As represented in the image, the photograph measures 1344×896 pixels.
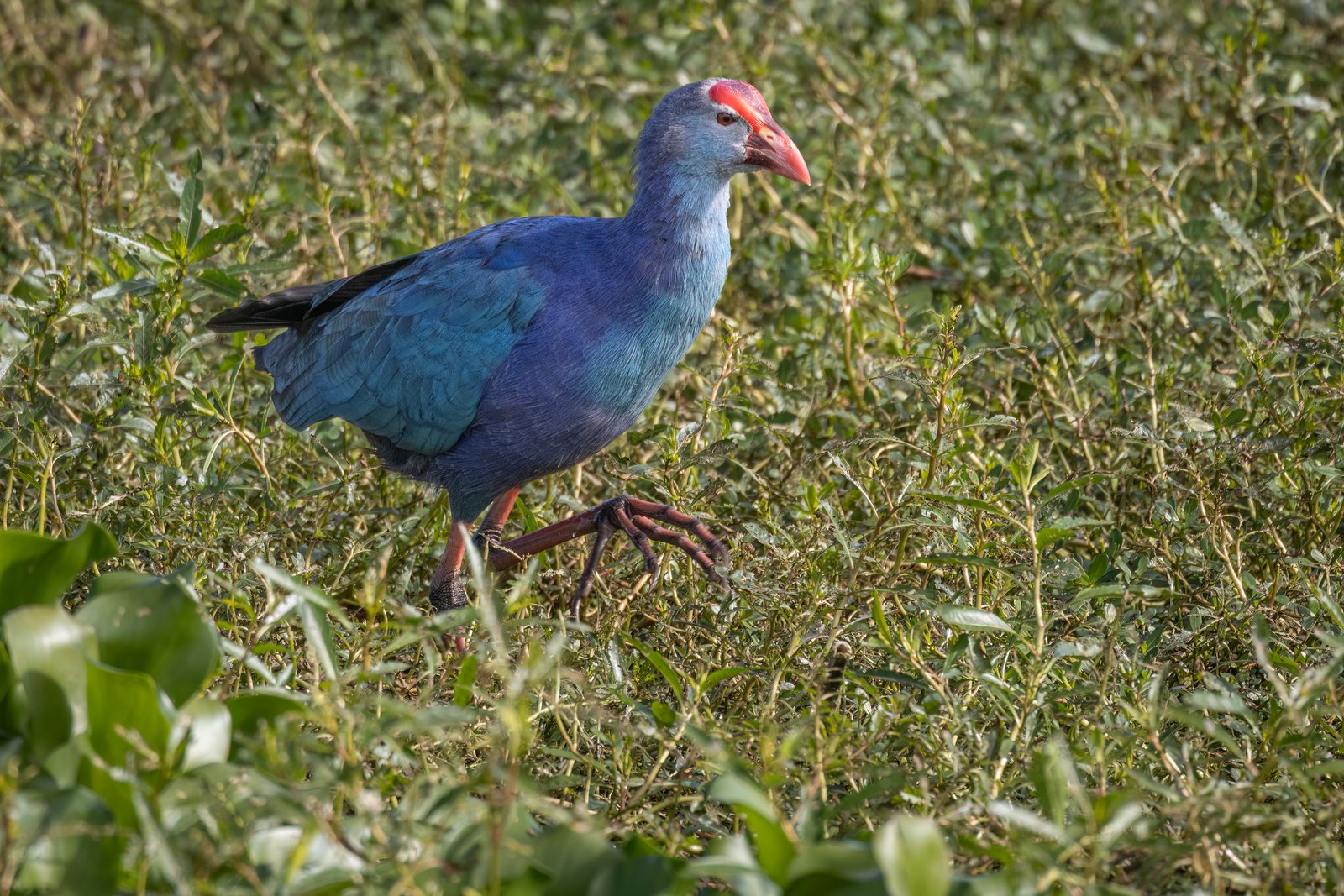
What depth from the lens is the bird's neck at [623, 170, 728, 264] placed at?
3066mm

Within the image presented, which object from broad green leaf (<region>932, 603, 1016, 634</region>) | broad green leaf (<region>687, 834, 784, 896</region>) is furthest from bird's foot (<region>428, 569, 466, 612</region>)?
broad green leaf (<region>687, 834, 784, 896</region>)

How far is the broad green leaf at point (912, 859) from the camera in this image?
167 centimetres

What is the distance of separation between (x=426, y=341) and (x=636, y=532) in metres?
0.66

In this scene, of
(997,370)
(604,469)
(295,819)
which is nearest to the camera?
(295,819)

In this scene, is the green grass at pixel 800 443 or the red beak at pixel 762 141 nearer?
the green grass at pixel 800 443

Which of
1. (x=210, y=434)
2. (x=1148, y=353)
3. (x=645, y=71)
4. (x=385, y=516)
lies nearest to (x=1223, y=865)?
(x=1148, y=353)

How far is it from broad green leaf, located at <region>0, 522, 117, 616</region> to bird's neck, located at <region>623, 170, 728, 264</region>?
1324 mm

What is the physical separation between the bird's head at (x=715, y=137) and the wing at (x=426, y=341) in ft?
1.13

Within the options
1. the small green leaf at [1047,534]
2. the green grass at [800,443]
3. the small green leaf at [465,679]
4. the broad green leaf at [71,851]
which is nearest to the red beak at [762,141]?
the green grass at [800,443]

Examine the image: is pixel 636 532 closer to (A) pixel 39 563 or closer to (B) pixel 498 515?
(B) pixel 498 515

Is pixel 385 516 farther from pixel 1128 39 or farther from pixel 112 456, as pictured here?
pixel 1128 39

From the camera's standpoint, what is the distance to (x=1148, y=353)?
346cm

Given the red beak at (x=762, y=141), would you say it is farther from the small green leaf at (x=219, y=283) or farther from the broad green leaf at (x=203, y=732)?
the broad green leaf at (x=203, y=732)

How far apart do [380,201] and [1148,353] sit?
2387 millimetres
